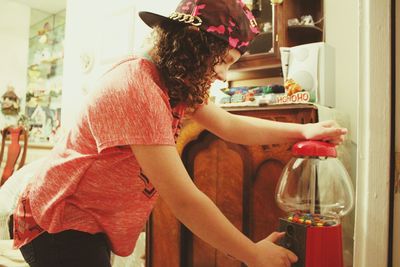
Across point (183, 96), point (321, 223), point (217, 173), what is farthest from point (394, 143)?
point (217, 173)

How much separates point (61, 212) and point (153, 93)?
0.38 meters

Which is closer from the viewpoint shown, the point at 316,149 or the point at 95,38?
the point at 316,149

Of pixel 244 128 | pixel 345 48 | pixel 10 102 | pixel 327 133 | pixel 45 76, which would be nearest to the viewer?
pixel 327 133

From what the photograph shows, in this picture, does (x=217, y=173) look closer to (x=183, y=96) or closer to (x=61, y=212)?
(x=183, y=96)

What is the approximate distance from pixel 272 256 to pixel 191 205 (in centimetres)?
21

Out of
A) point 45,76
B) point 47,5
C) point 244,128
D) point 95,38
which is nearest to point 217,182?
point 244,128

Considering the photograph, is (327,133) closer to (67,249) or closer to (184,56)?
(184,56)

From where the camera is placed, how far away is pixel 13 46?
4438mm

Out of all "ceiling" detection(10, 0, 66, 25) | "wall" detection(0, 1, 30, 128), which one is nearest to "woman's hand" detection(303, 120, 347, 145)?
"ceiling" detection(10, 0, 66, 25)

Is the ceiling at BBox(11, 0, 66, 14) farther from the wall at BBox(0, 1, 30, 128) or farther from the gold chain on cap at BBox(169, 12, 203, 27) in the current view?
the gold chain on cap at BBox(169, 12, 203, 27)

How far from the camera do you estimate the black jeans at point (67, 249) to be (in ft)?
2.74

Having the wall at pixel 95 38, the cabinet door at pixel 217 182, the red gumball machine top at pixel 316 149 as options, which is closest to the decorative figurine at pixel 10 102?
the wall at pixel 95 38

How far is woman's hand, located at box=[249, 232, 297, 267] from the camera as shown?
2.29ft

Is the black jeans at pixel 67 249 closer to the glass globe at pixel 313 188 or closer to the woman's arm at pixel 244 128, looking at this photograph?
the woman's arm at pixel 244 128
